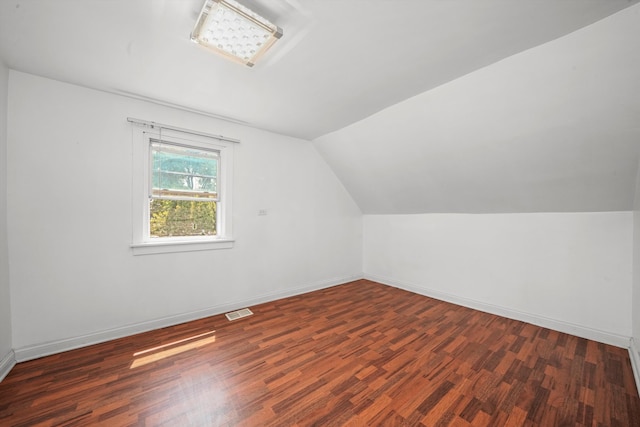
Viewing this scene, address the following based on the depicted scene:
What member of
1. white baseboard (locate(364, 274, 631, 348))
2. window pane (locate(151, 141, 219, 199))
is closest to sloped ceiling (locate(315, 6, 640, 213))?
Answer: white baseboard (locate(364, 274, 631, 348))

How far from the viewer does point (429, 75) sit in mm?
2162

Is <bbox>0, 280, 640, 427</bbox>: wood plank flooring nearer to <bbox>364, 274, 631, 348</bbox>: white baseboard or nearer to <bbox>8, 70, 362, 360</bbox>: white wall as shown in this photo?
<bbox>364, 274, 631, 348</bbox>: white baseboard

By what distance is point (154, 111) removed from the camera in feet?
8.92

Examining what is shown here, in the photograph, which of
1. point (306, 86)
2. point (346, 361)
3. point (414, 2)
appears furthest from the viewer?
point (306, 86)

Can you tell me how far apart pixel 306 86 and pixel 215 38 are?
0.88 meters

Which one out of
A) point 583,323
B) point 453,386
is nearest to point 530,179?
point 583,323

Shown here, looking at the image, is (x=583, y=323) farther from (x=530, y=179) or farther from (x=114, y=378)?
(x=114, y=378)

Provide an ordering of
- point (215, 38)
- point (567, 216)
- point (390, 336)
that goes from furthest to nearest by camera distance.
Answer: point (567, 216)
point (390, 336)
point (215, 38)

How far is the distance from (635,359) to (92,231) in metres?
5.14

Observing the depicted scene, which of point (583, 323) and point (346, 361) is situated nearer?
point (346, 361)

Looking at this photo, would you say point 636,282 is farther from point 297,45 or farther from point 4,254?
point 4,254

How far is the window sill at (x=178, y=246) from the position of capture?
266 cm

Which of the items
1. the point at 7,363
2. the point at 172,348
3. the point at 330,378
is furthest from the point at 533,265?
the point at 7,363

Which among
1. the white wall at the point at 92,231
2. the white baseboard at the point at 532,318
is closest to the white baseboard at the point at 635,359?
the white baseboard at the point at 532,318
